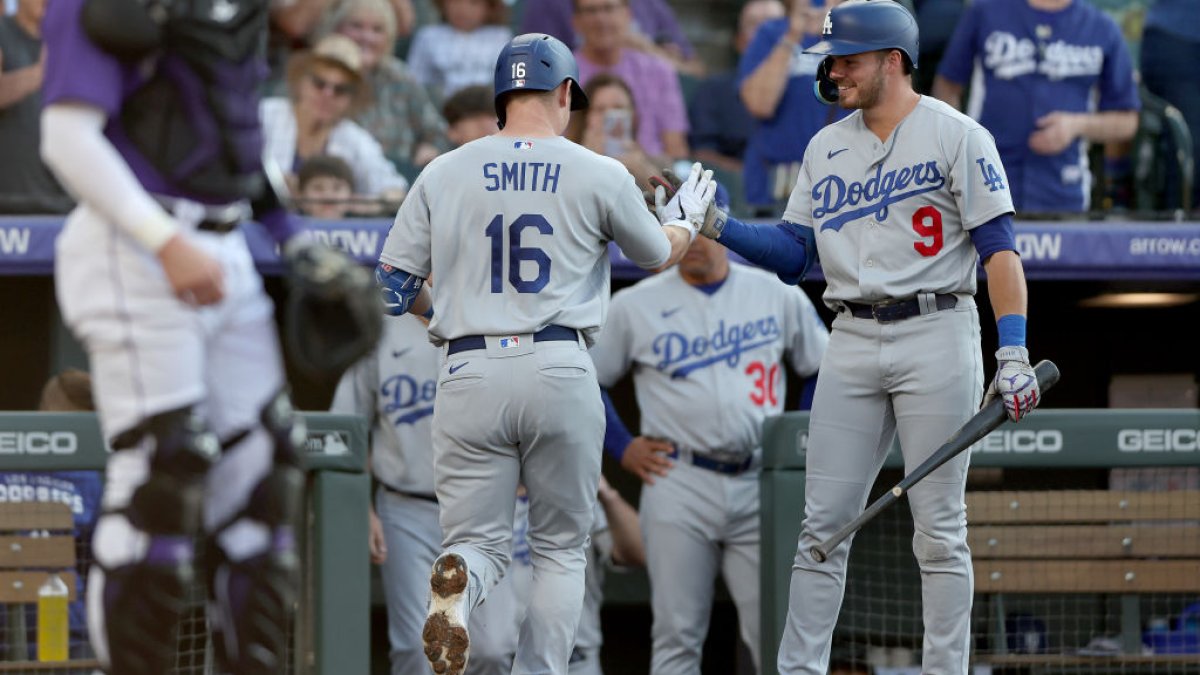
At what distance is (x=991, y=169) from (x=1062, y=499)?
1605 millimetres

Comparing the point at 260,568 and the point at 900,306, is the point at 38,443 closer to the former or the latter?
the point at 260,568

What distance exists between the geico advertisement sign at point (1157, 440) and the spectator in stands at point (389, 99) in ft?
10.2

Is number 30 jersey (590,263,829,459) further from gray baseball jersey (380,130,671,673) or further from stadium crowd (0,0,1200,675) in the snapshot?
gray baseball jersey (380,130,671,673)

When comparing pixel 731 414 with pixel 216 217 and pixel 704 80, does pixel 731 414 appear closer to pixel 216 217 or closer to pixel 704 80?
pixel 704 80

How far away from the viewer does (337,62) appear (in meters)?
7.30

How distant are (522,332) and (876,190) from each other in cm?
100

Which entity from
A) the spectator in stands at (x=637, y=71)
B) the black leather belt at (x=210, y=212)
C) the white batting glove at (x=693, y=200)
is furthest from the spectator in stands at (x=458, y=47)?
the black leather belt at (x=210, y=212)

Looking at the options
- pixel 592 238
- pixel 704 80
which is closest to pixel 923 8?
pixel 704 80

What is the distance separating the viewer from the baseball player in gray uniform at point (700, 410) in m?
6.12

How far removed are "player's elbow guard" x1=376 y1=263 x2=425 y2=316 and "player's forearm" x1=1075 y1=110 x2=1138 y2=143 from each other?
357cm

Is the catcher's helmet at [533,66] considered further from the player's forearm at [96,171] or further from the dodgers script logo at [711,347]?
the dodgers script logo at [711,347]

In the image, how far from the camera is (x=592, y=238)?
4.53 meters

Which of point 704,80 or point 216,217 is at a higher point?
point 704,80

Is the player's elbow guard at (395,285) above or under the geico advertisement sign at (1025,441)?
above
